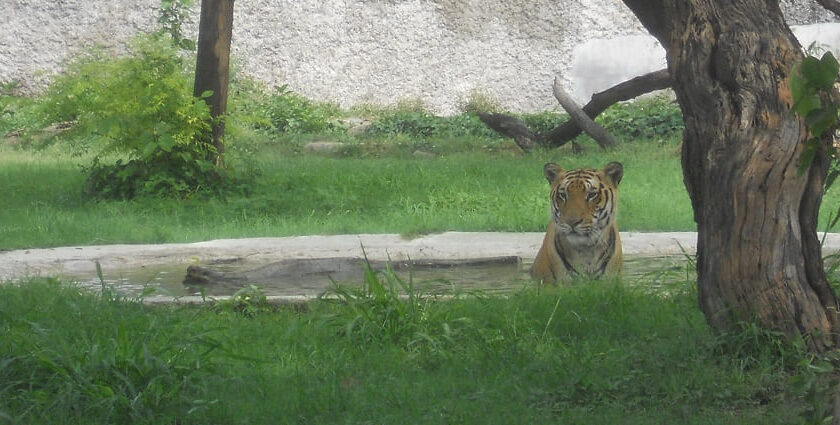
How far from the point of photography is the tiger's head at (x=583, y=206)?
19.7ft

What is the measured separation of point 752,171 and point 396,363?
151 centimetres

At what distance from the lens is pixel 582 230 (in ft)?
19.7

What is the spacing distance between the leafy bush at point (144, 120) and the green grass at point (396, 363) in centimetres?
465

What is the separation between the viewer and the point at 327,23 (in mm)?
18891

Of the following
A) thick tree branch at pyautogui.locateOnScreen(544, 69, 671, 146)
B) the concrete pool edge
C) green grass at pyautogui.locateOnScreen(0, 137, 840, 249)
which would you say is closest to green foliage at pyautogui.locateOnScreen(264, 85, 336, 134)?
green grass at pyautogui.locateOnScreen(0, 137, 840, 249)

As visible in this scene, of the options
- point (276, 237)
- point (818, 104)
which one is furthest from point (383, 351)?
point (276, 237)

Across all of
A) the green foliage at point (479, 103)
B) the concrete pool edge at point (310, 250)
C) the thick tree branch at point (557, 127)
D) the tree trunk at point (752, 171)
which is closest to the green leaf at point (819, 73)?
the tree trunk at point (752, 171)

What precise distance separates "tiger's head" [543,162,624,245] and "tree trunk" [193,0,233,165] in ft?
16.3

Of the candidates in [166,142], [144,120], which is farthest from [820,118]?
[144,120]

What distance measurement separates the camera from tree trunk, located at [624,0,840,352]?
13.3 feet

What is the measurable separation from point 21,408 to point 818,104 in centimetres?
278

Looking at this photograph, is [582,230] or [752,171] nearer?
[752,171]

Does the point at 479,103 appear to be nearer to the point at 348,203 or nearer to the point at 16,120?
the point at 16,120

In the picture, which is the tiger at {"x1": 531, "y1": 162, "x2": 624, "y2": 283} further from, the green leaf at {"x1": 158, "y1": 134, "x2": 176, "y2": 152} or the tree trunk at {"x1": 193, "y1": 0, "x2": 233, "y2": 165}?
the tree trunk at {"x1": 193, "y1": 0, "x2": 233, "y2": 165}
